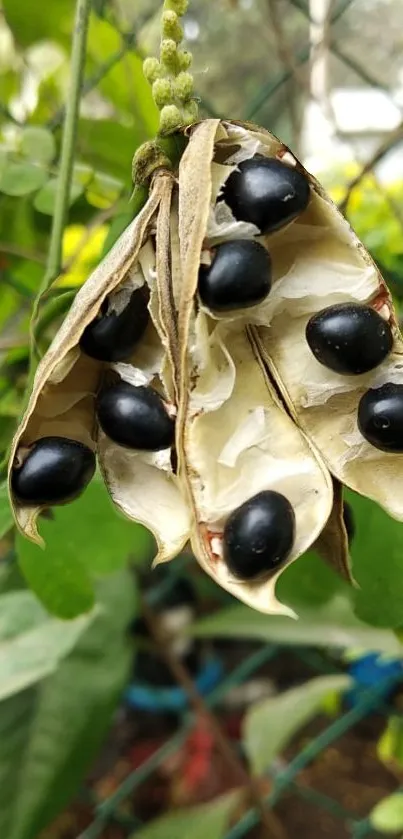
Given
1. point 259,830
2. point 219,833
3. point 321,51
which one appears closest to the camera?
point 321,51

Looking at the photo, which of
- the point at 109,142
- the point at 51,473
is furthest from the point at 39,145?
the point at 51,473

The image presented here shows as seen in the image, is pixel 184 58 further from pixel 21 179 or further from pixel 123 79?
pixel 123 79

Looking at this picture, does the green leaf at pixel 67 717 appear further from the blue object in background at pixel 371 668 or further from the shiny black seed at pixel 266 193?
the shiny black seed at pixel 266 193

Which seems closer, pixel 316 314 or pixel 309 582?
pixel 316 314

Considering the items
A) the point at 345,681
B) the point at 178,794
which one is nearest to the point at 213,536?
the point at 345,681

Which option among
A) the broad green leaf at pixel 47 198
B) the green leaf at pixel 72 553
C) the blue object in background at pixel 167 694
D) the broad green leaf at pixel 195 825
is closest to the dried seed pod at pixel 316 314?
the green leaf at pixel 72 553

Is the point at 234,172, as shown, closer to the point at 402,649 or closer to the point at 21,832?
the point at 402,649
